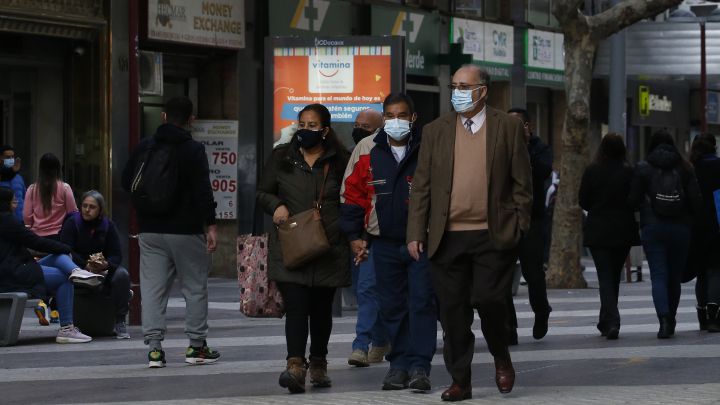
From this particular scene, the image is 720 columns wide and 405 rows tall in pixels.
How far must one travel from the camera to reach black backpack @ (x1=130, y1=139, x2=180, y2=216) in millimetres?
11570

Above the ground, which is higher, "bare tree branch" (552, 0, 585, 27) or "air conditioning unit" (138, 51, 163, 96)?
"bare tree branch" (552, 0, 585, 27)

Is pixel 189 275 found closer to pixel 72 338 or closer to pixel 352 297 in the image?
pixel 72 338

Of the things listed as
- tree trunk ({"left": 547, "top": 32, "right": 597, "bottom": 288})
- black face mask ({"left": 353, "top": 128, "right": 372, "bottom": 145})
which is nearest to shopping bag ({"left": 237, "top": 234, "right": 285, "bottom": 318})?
black face mask ({"left": 353, "top": 128, "right": 372, "bottom": 145})

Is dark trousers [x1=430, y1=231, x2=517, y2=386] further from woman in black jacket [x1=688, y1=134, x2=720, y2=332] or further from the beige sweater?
woman in black jacket [x1=688, y1=134, x2=720, y2=332]

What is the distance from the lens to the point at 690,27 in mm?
35031

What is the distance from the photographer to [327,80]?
56.4 feet

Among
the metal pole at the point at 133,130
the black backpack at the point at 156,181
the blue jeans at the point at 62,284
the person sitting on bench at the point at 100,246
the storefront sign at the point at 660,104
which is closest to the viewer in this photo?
the black backpack at the point at 156,181

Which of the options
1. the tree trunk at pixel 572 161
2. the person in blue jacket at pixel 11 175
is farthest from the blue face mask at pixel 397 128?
the tree trunk at pixel 572 161

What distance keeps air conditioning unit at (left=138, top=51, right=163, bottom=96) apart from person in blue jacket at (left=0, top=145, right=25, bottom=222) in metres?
3.44

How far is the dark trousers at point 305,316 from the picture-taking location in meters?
10.3

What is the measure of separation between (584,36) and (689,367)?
11.1m

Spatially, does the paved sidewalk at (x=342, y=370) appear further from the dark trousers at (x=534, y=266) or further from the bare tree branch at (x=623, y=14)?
the bare tree branch at (x=623, y=14)

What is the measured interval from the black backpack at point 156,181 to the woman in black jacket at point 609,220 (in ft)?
12.9

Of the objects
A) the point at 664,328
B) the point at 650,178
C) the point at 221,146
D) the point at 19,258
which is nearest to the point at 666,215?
the point at 650,178
